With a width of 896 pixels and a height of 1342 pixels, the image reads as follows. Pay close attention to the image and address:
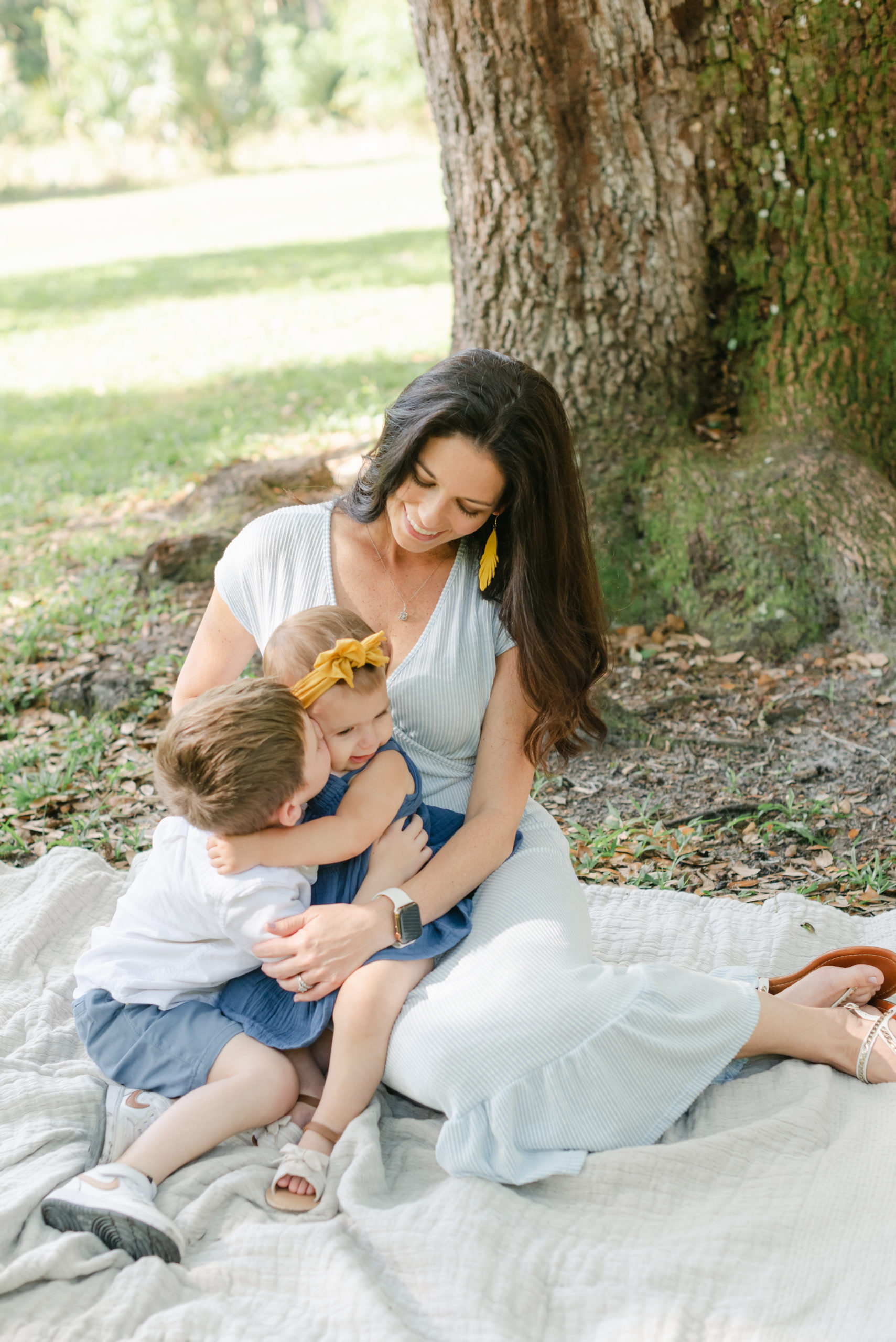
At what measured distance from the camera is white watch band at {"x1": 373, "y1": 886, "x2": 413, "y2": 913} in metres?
2.31

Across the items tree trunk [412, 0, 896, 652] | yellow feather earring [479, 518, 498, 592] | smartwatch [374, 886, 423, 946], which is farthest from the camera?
tree trunk [412, 0, 896, 652]

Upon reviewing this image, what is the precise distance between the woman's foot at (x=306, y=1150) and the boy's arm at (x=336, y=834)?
514 millimetres

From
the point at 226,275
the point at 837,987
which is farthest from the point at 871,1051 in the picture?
the point at 226,275

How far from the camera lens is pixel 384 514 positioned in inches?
107

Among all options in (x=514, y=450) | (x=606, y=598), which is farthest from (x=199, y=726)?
(x=606, y=598)

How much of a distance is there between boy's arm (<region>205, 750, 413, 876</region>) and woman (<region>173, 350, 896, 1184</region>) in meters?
0.12

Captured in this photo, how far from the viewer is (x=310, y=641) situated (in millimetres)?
2326

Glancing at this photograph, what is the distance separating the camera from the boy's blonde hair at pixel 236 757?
2.15 m

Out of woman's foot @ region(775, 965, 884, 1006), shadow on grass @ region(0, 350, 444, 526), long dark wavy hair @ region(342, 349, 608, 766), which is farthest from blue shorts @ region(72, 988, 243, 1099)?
shadow on grass @ region(0, 350, 444, 526)

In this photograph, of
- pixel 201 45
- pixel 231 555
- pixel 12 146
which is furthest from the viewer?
pixel 201 45

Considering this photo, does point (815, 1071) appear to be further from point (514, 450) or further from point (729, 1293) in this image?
point (514, 450)

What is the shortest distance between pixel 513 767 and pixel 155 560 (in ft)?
10.3

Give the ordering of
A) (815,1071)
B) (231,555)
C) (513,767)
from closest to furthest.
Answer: (815,1071) < (513,767) < (231,555)

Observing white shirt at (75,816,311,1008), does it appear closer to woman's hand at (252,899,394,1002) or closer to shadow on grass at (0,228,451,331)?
woman's hand at (252,899,394,1002)
